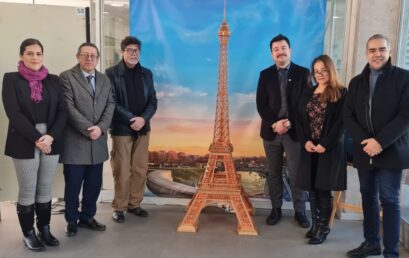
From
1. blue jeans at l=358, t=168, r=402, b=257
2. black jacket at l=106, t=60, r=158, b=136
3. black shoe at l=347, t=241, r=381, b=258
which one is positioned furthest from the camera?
black jacket at l=106, t=60, r=158, b=136

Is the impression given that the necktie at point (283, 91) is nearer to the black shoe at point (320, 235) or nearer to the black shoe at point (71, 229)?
the black shoe at point (320, 235)

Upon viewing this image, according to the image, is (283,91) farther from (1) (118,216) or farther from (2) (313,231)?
(1) (118,216)

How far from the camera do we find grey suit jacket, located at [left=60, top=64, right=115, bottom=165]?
10.0 feet

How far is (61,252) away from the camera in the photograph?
2900 mm

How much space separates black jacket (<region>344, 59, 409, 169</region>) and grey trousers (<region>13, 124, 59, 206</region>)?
7.36 feet

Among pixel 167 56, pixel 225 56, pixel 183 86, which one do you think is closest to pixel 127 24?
pixel 167 56

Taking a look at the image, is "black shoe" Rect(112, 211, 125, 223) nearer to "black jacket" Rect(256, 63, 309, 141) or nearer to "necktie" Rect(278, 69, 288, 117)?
Answer: "black jacket" Rect(256, 63, 309, 141)

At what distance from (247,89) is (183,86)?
0.65 meters

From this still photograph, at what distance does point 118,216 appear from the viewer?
3574mm

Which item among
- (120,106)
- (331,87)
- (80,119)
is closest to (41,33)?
(120,106)

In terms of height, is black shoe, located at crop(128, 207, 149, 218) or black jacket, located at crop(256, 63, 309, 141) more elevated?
black jacket, located at crop(256, 63, 309, 141)

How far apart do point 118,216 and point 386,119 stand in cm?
245

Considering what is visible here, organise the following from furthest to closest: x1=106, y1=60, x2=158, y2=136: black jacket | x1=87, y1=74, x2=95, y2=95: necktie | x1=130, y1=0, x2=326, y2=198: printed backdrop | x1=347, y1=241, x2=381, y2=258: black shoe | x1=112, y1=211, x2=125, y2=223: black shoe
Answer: x1=130, y1=0, x2=326, y2=198: printed backdrop
x1=112, y1=211, x2=125, y2=223: black shoe
x1=106, y1=60, x2=158, y2=136: black jacket
x1=87, y1=74, x2=95, y2=95: necktie
x1=347, y1=241, x2=381, y2=258: black shoe

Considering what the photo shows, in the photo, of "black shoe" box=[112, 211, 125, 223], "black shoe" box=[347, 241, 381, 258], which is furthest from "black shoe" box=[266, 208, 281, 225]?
"black shoe" box=[112, 211, 125, 223]
